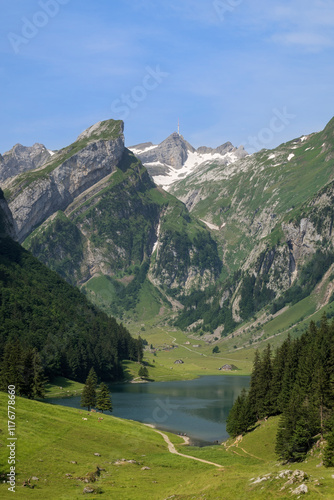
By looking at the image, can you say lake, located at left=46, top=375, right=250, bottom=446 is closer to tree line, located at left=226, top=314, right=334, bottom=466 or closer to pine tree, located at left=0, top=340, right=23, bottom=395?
tree line, located at left=226, top=314, right=334, bottom=466

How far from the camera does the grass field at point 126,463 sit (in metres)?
51.2

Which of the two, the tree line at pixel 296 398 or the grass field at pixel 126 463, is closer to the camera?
the grass field at pixel 126 463

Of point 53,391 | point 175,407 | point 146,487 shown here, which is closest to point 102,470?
point 146,487

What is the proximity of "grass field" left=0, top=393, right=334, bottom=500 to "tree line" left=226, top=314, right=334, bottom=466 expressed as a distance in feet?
12.1

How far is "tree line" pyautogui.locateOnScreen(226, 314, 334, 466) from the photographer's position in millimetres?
80000

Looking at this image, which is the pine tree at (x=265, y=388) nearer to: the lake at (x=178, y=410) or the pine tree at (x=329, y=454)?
the lake at (x=178, y=410)

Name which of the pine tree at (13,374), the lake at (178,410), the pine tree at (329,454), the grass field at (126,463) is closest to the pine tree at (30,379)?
the pine tree at (13,374)

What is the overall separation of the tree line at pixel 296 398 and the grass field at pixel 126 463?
367 centimetres

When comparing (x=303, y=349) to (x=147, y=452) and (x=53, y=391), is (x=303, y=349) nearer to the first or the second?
(x=147, y=452)

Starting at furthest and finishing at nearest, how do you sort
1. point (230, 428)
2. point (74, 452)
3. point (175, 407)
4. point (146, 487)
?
1. point (175, 407)
2. point (230, 428)
3. point (74, 452)
4. point (146, 487)

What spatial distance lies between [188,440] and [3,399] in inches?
1703

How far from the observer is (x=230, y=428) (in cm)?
11131

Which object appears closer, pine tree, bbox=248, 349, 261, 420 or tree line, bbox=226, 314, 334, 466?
tree line, bbox=226, 314, 334, 466

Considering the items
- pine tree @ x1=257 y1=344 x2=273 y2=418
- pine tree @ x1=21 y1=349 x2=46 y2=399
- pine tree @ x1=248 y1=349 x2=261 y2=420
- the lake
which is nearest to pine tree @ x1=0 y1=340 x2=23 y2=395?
pine tree @ x1=21 y1=349 x2=46 y2=399
